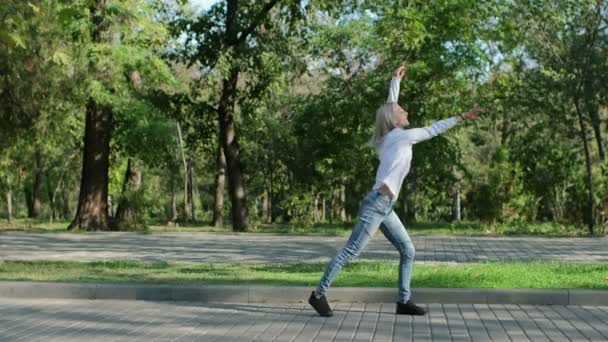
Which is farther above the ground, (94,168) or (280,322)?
(94,168)

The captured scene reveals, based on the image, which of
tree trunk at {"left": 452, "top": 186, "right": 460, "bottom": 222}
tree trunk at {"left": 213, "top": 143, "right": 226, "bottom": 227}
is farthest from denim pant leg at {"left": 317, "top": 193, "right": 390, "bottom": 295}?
tree trunk at {"left": 452, "top": 186, "right": 460, "bottom": 222}

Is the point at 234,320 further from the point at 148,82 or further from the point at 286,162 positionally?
the point at 286,162

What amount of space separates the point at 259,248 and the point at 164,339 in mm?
11423

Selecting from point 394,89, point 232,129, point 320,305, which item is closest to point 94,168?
point 232,129

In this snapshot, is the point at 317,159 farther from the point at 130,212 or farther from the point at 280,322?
the point at 280,322

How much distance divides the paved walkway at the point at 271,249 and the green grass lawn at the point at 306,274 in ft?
6.55

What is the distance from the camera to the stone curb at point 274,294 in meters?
9.73

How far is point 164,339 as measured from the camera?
750cm

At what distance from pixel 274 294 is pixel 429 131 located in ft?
8.93

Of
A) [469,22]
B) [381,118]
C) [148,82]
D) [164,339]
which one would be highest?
[469,22]

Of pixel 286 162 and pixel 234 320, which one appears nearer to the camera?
A: pixel 234 320

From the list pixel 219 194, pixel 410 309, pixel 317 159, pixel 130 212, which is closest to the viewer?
pixel 410 309

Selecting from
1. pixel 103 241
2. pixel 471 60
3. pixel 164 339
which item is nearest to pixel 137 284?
pixel 164 339

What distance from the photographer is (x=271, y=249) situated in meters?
18.6
